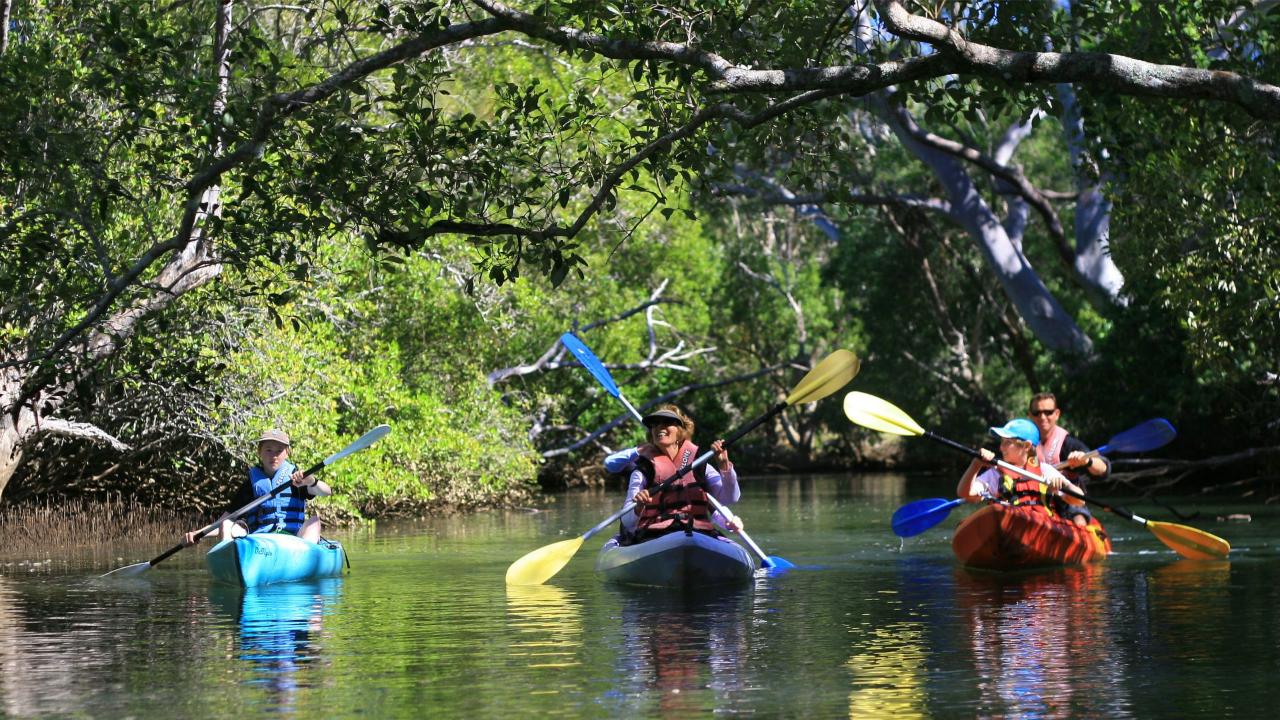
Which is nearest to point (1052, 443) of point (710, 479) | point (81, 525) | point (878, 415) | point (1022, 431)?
point (1022, 431)

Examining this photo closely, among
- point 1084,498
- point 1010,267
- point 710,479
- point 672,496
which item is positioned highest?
point 1010,267

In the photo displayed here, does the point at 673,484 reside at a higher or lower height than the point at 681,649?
higher

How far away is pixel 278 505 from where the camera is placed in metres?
13.3

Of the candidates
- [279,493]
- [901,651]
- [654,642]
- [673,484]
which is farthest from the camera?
[279,493]

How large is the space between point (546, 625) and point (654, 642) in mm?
1119

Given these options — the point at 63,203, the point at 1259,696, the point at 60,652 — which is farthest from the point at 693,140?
the point at 1259,696

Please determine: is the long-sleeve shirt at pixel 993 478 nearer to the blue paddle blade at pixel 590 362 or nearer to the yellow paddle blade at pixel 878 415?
the yellow paddle blade at pixel 878 415

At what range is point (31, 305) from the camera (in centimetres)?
1541

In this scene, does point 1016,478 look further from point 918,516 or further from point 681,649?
point 681,649

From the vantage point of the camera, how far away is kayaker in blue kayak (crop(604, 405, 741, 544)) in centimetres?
1226

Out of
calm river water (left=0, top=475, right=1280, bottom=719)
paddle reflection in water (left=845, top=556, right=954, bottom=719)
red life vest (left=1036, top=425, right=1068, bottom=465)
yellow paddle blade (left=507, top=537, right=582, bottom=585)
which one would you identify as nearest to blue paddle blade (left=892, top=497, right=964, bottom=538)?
calm river water (left=0, top=475, right=1280, bottom=719)

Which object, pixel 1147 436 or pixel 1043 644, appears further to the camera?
pixel 1147 436

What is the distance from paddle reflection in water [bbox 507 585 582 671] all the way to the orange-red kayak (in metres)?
3.11

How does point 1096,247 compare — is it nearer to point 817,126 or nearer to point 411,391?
point 411,391
